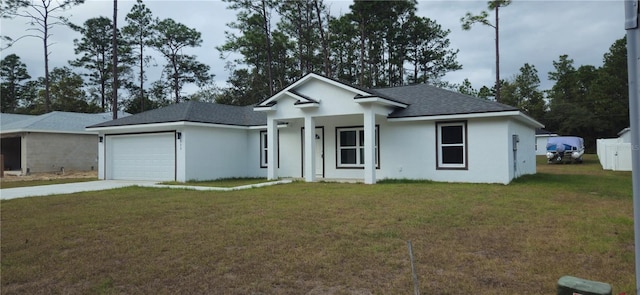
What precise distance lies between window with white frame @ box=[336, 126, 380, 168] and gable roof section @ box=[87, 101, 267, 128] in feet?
12.0

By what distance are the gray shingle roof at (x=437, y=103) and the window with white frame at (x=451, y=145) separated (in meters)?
0.55

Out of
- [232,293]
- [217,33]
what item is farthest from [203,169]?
[217,33]

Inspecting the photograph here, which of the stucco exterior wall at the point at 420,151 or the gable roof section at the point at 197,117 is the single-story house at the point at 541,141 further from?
the gable roof section at the point at 197,117

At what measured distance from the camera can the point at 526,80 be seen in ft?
170

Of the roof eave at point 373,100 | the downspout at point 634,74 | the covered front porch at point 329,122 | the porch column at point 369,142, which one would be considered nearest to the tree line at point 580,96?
the covered front porch at point 329,122

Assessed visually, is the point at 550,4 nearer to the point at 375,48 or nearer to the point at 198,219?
the point at 198,219

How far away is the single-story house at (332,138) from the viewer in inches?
520

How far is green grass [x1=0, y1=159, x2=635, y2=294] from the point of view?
404 centimetres

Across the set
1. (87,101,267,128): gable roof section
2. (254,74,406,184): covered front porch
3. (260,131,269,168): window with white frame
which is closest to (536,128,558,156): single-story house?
(254,74,406,184): covered front porch

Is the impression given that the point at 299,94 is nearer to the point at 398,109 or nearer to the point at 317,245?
the point at 398,109

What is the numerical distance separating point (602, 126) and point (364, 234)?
148 feet

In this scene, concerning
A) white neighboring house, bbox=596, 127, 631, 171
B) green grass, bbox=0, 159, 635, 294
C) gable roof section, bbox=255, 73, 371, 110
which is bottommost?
green grass, bbox=0, 159, 635, 294

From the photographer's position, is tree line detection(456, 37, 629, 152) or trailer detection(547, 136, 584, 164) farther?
tree line detection(456, 37, 629, 152)

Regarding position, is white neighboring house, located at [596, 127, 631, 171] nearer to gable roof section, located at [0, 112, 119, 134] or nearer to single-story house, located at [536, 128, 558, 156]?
single-story house, located at [536, 128, 558, 156]
